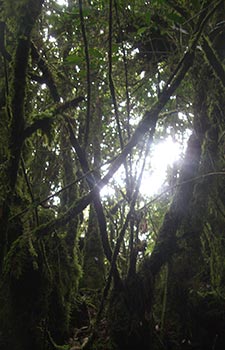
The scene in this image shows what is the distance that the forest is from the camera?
2514mm

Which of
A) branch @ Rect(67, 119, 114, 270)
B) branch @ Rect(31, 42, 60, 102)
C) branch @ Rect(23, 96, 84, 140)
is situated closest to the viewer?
branch @ Rect(23, 96, 84, 140)

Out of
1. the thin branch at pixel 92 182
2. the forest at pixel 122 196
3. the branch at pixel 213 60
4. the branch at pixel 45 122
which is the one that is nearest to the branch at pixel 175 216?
the forest at pixel 122 196

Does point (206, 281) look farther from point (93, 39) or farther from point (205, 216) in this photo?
point (93, 39)

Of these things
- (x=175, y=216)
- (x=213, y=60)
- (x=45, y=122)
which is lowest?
(x=175, y=216)

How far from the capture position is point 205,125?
144 inches

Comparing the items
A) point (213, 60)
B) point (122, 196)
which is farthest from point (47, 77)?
point (213, 60)

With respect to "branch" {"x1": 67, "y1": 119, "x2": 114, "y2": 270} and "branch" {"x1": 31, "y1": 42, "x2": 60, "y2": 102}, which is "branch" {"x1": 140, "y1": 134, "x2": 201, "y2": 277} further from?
"branch" {"x1": 31, "y1": 42, "x2": 60, "y2": 102}

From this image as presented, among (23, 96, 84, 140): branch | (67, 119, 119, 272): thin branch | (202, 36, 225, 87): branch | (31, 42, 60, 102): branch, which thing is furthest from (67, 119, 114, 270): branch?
(202, 36, 225, 87): branch

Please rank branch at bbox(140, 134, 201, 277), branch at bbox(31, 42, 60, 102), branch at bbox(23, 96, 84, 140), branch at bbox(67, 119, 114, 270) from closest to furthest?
branch at bbox(23, 96, 84, 140) < branch at bbox(67, 119, 114, 270) < branch at bbox(31, 42, 60, 102) < branch at bbox(140, 134, 201, 277)

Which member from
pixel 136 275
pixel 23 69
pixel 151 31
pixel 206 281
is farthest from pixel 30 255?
pixel 151 31

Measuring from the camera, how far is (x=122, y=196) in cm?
327

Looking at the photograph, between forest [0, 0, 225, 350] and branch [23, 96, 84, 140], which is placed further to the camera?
forest [0, 0, 225, 350]

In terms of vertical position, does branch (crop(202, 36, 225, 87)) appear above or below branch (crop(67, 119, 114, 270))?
above

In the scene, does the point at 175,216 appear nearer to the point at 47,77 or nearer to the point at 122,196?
the point at 122,196
